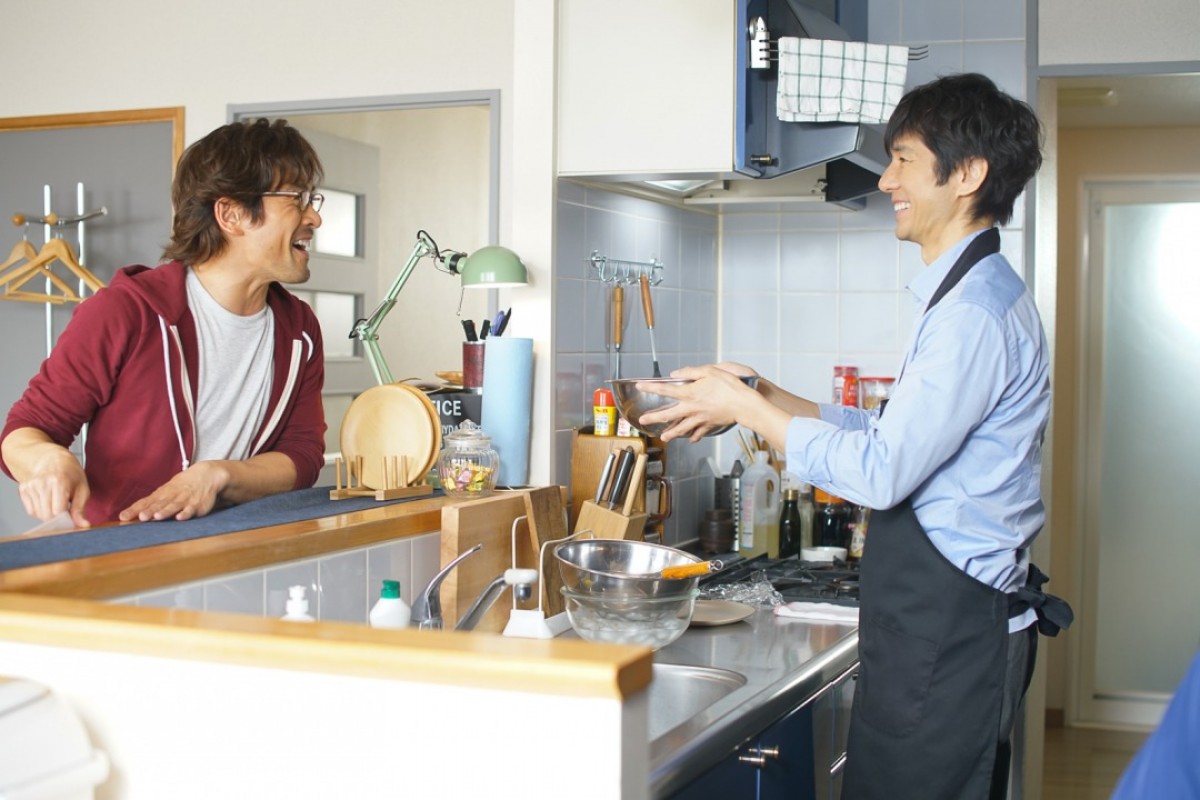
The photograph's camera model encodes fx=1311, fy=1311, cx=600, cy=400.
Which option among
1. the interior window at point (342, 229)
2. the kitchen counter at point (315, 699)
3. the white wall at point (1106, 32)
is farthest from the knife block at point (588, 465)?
the interior window at point (342, 229)

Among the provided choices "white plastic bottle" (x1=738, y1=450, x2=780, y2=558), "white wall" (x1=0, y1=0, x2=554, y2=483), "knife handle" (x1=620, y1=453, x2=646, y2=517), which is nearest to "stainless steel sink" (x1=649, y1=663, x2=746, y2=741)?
"knife handle" (x1=620, y1=453, x2=646, y2=517)

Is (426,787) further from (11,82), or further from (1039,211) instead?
(11,82)

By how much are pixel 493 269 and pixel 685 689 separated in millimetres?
929

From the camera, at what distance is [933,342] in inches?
72.5

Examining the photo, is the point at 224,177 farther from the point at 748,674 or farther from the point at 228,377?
the point at 748,674

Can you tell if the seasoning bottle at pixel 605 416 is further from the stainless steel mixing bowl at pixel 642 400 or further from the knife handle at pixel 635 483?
the stainless steel mixing bowl at pixel 642 400

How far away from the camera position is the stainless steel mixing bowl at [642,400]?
2084 mm

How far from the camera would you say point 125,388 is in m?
2.10

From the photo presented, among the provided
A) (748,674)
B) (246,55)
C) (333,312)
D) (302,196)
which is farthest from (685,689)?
(246,55)

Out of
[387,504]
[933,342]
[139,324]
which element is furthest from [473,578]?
[933,342]

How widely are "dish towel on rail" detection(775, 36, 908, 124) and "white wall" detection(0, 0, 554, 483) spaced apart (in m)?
1.11

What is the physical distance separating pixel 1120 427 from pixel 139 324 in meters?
3.72

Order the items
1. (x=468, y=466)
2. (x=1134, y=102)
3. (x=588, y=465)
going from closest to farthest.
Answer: (x=468, y=466), (x=588, y=465), (x=1134, y=102)

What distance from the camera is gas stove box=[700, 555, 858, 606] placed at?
2734mm
